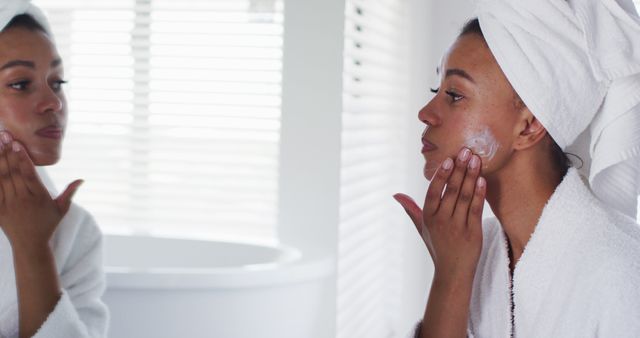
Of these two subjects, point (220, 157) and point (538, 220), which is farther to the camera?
point (220, 157)

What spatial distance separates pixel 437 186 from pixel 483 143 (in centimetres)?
11

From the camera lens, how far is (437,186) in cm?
135

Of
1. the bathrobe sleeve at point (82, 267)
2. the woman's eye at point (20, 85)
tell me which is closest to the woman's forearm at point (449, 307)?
the bathrobe sleeve at point (82, 267)

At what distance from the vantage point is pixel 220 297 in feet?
7.07

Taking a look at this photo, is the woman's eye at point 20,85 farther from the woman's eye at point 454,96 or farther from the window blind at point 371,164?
the window blind at point 371,164

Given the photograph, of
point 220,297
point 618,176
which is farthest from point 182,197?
point 618,176

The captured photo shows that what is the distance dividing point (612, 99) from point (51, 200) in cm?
92

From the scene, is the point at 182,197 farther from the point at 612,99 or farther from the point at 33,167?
the point at 612,99

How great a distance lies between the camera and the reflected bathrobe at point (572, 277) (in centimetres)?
126

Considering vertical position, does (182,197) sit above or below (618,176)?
below

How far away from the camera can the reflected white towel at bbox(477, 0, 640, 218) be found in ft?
4.25

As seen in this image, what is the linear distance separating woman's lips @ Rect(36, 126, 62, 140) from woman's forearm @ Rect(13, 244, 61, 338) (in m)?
0.18

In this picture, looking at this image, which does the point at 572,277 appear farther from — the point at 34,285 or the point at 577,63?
the point at 34,285

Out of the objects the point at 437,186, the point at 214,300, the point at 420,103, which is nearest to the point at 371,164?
the point at 420,103
